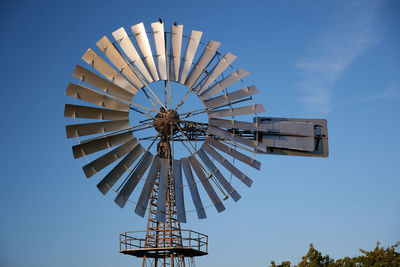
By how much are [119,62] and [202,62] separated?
3.27m

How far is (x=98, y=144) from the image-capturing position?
59.8 feet

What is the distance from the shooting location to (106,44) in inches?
725

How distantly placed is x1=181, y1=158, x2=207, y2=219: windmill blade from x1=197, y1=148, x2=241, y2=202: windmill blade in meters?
0.67

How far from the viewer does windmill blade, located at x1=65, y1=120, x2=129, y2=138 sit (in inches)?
703

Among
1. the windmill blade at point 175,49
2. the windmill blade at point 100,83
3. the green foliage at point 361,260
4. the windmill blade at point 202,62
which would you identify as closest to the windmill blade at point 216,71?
the windmill blade at point 202,62

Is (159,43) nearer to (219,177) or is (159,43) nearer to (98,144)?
(98,144)

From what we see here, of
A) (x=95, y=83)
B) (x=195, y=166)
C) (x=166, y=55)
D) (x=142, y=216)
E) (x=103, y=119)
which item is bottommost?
(x=142, y=216)

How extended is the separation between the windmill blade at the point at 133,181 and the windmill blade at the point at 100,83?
8.08ft

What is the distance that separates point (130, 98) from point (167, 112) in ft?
5.16

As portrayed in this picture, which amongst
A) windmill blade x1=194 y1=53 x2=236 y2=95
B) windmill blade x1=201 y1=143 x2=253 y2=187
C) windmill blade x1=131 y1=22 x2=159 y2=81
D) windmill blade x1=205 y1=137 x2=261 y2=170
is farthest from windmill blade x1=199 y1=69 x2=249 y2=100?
windmill blade x1=131 y1=22 x2=159 y2=81

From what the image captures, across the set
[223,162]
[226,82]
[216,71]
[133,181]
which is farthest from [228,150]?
[133,181]

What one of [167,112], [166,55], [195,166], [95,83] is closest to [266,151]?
[195,166]

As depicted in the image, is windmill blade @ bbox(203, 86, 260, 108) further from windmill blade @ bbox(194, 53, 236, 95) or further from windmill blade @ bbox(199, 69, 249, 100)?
windmill blade @ bbox(194, 53, 236, 95)

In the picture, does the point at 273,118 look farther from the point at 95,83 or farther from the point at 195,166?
the point at 95,83
